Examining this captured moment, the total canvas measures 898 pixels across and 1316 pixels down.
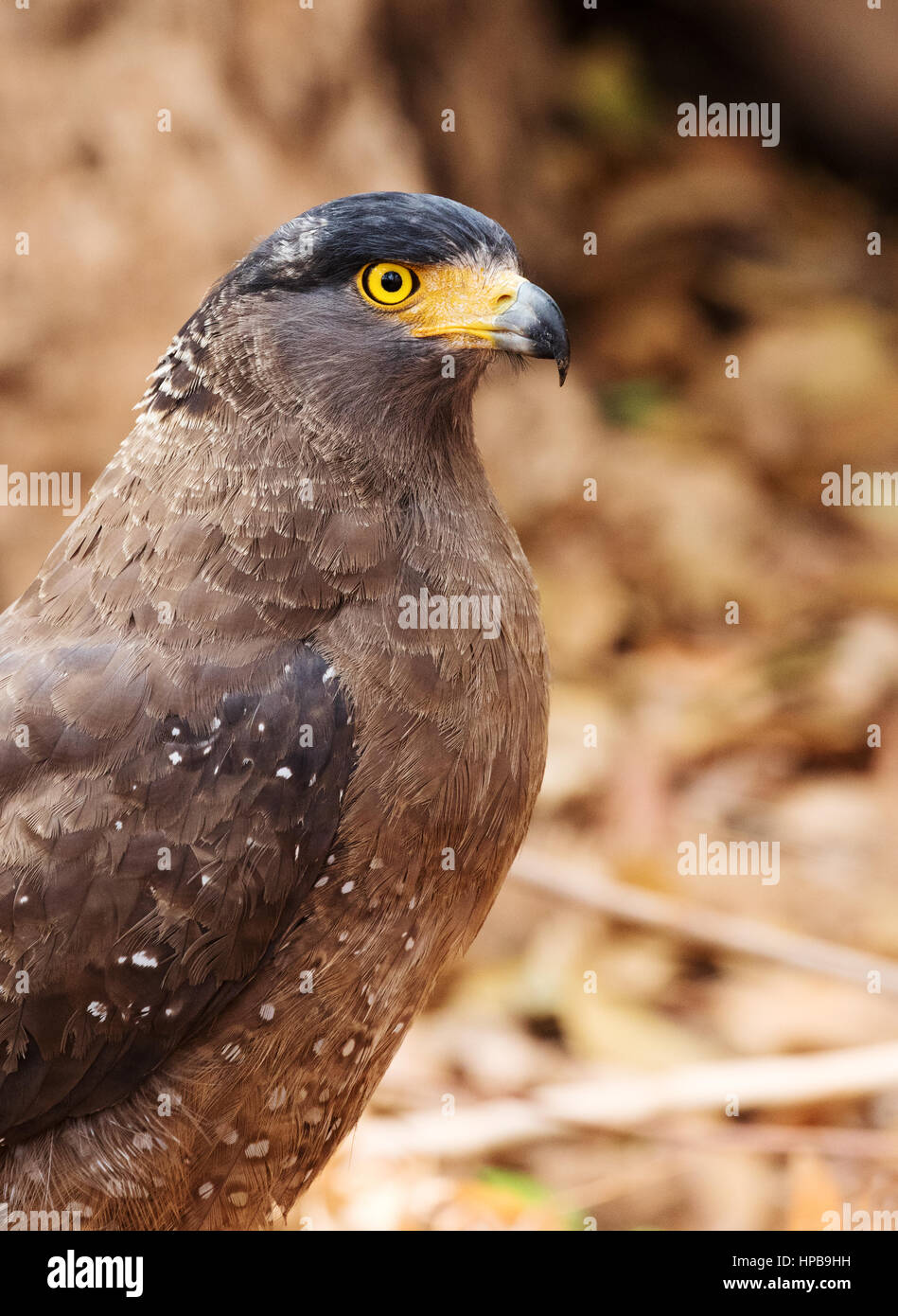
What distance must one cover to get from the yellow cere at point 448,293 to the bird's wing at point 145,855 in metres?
0.91

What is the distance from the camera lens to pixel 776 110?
9.13m

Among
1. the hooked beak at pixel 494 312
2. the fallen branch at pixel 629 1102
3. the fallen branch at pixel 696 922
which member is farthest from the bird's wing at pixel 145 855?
the fallen branch at pixel 696 922

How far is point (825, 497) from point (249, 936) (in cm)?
590

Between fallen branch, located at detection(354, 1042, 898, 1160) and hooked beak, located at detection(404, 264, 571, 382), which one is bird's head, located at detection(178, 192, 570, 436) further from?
fallen branch, located at detection(354, 1042, 898, 1160)

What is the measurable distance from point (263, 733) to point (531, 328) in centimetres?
116

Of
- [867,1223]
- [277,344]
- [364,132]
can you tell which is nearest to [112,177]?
[364,132]

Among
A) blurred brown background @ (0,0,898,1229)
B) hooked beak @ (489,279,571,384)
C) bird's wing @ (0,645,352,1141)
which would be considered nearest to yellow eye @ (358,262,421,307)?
hooked beak @ (489,279,571,384)

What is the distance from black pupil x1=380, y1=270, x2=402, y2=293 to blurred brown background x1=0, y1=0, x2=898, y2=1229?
23.5 inches

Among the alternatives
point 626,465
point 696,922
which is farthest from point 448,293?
point 626,465

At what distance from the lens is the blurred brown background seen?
16.4ft

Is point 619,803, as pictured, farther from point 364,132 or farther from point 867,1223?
point 364,132

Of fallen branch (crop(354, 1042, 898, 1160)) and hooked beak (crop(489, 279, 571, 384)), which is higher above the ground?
hooked beak (crop(489, 279, 571, 384))

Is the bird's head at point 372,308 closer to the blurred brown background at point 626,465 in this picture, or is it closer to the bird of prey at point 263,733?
the bird of prey at point 263,733

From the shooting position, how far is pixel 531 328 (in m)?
3.36
